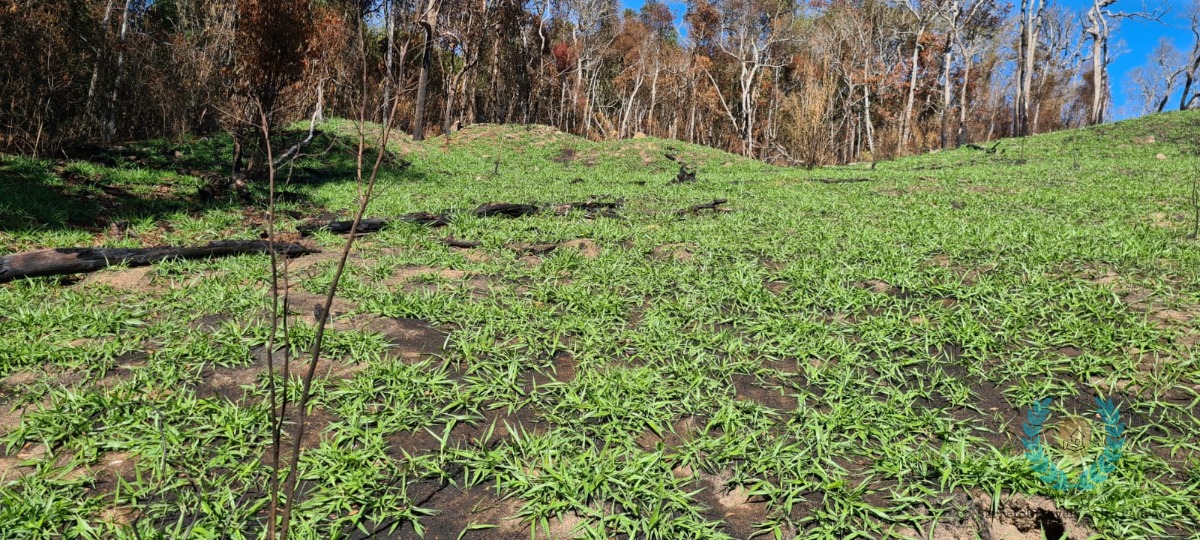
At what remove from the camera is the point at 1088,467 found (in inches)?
75.8

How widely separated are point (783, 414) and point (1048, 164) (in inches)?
477

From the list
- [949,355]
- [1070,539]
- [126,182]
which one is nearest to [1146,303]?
[949,355]

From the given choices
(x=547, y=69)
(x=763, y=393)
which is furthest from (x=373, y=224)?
(x=547, y=69)

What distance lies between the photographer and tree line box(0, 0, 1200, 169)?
8094 mm

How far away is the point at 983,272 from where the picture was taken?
13.0 feet

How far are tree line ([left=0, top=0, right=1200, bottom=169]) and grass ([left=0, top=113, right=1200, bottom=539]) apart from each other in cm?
125

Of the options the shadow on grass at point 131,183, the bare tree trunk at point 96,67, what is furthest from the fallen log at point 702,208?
the bare tree trunk at point 96,67

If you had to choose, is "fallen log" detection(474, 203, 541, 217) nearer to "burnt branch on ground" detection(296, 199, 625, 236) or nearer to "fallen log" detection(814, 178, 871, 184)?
"burnt branch on ground" detection(296, 199, 625, 236)

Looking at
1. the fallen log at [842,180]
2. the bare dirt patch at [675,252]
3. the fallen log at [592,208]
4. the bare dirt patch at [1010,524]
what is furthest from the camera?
the fallen log at [842,180]

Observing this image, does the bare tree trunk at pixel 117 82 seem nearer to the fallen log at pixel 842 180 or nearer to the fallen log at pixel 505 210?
the fallen log at pixel 505 210

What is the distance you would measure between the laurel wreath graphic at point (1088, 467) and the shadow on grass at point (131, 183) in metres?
4.08

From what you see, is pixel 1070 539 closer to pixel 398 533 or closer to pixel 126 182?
pixel 398 533

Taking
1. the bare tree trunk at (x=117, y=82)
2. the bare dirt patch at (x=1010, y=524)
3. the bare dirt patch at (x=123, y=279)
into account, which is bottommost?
the bare dirt patch at (x=1010, y=524)

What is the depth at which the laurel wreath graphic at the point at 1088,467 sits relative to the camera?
73.0 inches
